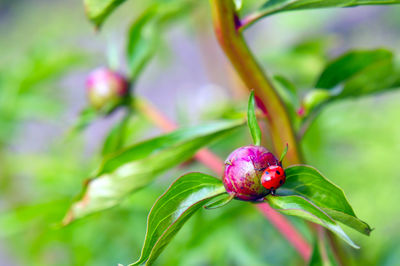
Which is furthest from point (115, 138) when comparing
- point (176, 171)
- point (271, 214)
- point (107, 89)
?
point (176, 171)

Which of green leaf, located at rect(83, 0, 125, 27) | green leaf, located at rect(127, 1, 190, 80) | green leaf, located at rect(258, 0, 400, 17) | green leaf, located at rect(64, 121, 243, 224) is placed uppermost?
green leaf, located at rect(83, 0, 125, 27)

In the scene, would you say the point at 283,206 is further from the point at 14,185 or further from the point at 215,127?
the point at 14,185

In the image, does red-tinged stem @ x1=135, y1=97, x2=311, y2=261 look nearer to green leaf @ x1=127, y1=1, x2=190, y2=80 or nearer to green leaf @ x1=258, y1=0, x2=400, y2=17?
green leaf @ x1=127, y1=1, x2=190, y2=80

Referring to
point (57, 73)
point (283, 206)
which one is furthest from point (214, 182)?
point (57, 73)

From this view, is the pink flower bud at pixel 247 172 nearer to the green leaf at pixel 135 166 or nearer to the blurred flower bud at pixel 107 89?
the green leaf at pixel 135 166

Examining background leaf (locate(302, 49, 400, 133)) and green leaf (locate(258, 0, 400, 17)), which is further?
background leaf (locate(302, 49, 400, 133))

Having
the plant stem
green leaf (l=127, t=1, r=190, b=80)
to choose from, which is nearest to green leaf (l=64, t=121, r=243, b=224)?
the plant stem
